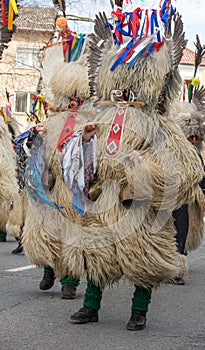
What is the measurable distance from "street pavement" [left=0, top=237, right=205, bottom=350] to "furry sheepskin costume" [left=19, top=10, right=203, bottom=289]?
35 centimetres

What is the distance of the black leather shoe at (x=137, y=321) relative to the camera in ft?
18.2

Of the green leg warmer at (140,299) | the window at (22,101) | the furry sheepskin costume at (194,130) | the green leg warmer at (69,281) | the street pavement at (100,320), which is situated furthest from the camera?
the window at (22,101)

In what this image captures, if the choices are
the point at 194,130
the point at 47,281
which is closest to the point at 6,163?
the point at 47,281

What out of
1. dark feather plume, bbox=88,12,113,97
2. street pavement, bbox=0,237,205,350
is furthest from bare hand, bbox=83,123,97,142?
street pavement, bbox=0,237,205,350

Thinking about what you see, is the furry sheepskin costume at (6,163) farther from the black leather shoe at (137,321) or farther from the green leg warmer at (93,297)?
the black leather shoe at (137,321)

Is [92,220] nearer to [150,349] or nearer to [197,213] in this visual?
[150,349]

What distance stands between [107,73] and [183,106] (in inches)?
129

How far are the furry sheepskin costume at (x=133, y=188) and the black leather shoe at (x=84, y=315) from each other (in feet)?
0.79

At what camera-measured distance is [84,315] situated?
18.7 ft

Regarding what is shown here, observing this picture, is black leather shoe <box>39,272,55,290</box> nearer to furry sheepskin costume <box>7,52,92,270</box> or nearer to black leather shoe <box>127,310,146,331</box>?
furry sheepskin costume <box>7,52,92,270</box>

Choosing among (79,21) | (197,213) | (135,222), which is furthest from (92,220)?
(79,21)

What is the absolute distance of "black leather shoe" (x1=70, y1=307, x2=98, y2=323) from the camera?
5703mm

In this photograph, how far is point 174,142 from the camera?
575 cm

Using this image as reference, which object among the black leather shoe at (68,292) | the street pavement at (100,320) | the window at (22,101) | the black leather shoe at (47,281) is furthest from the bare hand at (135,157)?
the window at (22,101)
